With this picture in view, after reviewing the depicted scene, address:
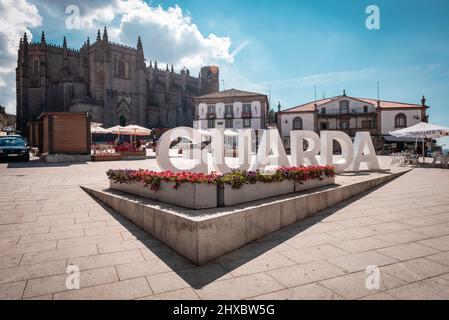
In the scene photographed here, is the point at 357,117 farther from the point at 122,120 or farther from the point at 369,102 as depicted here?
the point at 122,120

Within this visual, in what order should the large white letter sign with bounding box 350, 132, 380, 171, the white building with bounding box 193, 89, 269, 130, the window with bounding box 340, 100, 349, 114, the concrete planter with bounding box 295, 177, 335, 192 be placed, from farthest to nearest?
the white building with bounding box 193, 89, 269, 130 < the window with bounding box 340, 100, 349, 114 < the large white letter sign with bounding box 350, 132, 380, 171 < the concrete planter with bounding box 295, 177, 335, 192

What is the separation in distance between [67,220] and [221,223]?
3.36 m

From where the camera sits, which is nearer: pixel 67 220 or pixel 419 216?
pixel 67 220

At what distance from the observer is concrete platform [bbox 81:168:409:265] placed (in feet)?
12.9

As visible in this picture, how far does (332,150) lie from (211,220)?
7.30m

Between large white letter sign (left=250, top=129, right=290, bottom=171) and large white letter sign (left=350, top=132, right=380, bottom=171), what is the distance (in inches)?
184

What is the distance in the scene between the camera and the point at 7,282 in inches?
125

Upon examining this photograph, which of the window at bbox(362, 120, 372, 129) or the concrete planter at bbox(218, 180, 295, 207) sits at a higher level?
the window at bbox(362, 120, 372, 129)

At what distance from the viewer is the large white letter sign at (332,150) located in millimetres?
9617

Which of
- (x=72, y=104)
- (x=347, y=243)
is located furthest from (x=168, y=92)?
(x=347, y=243)

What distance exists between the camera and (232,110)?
44562mm

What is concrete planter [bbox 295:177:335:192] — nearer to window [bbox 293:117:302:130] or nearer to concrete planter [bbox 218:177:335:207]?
concrete planter [bbox 218:177:335:207]

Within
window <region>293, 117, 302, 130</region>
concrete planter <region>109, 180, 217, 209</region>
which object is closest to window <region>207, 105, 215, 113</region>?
window <region>293, 117, 302, 130</region>
